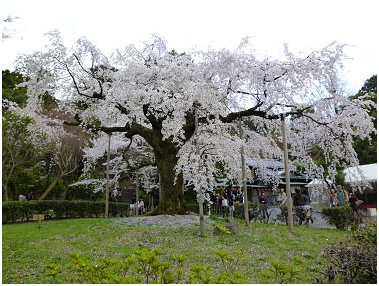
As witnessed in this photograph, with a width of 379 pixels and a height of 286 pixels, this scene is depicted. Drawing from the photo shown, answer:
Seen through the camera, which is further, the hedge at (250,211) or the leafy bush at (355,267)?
the hedge at (250,211)

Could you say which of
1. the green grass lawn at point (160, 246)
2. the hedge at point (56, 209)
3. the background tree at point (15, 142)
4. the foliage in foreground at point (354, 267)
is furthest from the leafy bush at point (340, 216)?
the hedge at point (56, 209)

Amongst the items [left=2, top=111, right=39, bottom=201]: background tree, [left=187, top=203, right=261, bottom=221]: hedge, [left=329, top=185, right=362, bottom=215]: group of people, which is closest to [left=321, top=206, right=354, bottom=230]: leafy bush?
[left=329, top=185, right=362, bottom=215]: group of people

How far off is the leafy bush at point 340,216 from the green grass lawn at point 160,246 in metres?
2.08

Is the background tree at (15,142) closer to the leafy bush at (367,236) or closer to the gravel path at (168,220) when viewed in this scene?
the gravel path at (168,220)

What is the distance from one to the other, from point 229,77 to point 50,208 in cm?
1198

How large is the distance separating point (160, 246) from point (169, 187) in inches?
185

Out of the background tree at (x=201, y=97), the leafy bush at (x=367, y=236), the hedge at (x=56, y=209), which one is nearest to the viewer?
the leafy bush at (x=367, y=236)

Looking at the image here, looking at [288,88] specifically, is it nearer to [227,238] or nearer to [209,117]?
[209,117]

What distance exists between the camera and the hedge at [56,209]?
1391 cm

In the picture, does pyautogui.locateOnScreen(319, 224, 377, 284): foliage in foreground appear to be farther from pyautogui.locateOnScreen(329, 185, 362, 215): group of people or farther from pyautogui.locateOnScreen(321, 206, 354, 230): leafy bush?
pyautogui.locateOnScreen(329, 185, 362, 215): group of people

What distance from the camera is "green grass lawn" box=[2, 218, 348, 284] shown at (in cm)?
519

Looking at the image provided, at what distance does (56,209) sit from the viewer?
16.3 metres

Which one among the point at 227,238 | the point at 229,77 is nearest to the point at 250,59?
the point at 229,77

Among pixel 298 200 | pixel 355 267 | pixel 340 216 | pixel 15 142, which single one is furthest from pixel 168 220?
pixel 15 142
